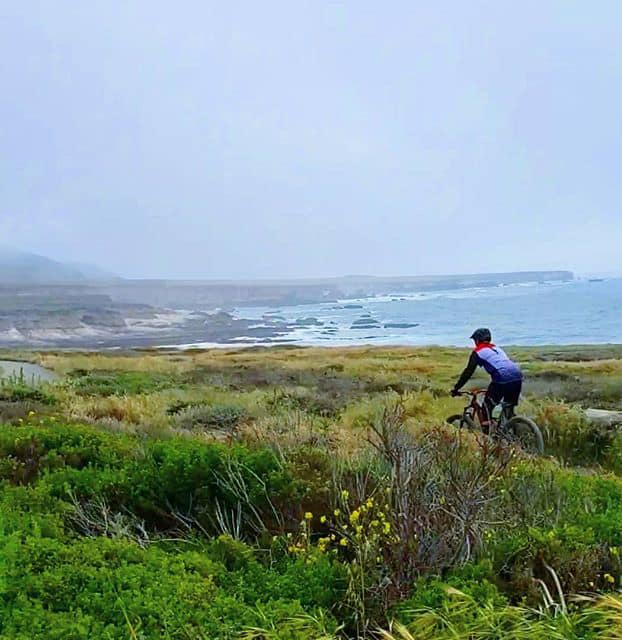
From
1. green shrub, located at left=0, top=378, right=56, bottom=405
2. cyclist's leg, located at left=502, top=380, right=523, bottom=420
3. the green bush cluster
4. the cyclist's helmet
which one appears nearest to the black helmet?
the cyclist's helmet

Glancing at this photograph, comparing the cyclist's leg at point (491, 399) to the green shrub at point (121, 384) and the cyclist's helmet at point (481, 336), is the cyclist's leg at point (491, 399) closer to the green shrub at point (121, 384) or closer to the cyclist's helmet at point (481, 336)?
the cyclist's helmet at point (481, 336)

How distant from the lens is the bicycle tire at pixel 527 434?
8.32m

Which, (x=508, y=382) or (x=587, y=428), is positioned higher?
(x=508, y=382)

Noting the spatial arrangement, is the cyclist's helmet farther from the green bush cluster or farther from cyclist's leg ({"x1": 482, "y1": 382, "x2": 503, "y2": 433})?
the green bush cluster

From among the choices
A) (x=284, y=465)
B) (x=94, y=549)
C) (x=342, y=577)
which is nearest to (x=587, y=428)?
(x=284, y=465)

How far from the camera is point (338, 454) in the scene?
6.04 meters

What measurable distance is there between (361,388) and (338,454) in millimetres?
10575

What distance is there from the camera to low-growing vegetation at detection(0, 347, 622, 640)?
10.2 ft

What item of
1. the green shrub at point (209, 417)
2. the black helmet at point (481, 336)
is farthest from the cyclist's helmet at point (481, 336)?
the green shrub at point (209, 417)

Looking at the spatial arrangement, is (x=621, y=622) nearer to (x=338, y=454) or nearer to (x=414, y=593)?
(x=414, y=593)

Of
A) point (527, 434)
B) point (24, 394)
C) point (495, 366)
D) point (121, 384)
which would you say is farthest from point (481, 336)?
point (121, 384)

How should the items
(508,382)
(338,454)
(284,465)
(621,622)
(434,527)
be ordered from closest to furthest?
1. (621,622)
2. (434,527)
3. (284,465)
4. (338,454)
5. (508,382)

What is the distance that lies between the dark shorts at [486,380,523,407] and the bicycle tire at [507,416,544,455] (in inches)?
10.2

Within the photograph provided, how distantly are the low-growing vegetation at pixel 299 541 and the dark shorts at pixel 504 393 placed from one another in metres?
1.81
